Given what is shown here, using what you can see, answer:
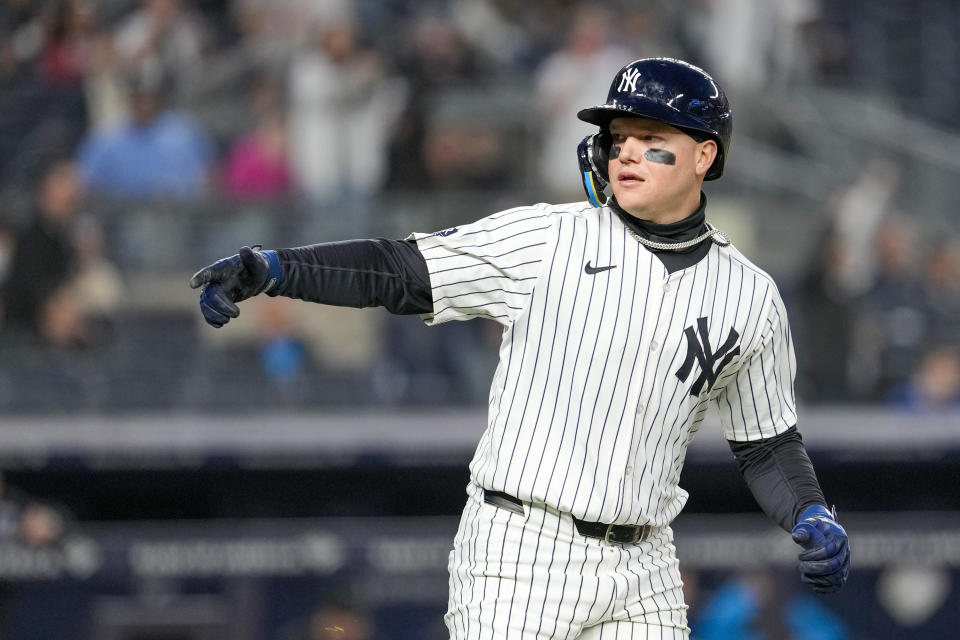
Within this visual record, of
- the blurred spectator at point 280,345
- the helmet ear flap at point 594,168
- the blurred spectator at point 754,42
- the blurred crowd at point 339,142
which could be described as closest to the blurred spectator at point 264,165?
the blurred crowd at point 339,142

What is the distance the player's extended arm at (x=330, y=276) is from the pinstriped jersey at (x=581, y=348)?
37 mm

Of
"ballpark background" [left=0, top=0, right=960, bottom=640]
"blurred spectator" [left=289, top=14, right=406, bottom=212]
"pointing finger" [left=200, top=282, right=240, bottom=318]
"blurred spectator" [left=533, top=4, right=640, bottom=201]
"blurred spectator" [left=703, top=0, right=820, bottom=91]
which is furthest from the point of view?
"blurred spectator" [left=703, top=0, right=820, bottom=91]

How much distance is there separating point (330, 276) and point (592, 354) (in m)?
0.47

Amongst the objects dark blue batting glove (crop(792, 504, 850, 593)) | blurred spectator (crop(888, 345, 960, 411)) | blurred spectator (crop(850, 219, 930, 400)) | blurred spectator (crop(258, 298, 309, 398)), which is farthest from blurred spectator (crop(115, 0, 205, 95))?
dark blue batting glove (crop(792, 504, 850, 593))

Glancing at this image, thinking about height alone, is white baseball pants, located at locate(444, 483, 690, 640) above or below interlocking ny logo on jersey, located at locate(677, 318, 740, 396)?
below

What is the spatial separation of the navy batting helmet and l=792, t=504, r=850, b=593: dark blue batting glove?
0.69 metres

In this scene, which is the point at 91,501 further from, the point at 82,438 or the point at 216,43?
the point at 216,43

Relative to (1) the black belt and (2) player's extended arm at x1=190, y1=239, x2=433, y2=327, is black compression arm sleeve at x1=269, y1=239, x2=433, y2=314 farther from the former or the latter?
(1) the black belt

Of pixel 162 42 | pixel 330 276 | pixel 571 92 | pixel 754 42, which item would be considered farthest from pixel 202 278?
pixel 754 42

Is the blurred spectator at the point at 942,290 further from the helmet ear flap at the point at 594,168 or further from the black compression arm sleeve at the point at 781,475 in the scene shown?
the helmet ear flap at the point at 594,168

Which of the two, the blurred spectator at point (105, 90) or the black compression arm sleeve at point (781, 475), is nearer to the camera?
the black compression arm sleeve at point (781, 475)

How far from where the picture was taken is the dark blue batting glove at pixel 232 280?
240cm

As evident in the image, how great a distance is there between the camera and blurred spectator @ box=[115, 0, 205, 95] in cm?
746

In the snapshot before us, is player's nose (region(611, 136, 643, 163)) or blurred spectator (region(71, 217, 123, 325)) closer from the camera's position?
player's nose (region(611, 136, 643, 163))
